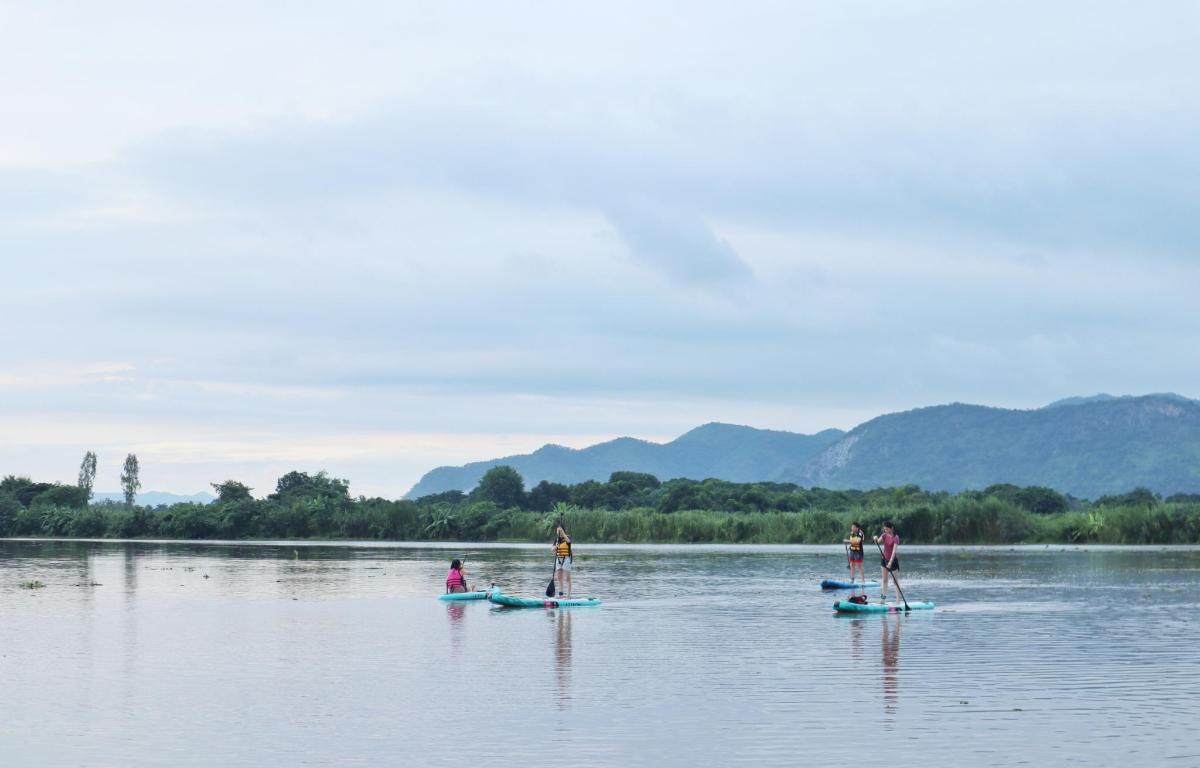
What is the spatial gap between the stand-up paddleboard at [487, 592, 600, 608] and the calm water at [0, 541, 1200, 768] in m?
0.77

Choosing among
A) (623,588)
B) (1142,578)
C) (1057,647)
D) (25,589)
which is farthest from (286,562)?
(1057,647)

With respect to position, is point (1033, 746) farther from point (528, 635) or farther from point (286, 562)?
point (286, 562)

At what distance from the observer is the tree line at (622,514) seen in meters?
98.2

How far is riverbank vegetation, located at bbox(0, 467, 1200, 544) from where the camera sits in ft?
322

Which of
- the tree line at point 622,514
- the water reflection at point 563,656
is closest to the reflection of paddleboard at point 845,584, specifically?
the water reflection at point 563,656

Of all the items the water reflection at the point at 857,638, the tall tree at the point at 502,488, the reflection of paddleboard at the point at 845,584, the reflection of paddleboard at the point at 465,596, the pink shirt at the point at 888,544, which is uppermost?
the tall tree at the point at 502,488

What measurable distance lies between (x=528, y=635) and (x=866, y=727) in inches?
653

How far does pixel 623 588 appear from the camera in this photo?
2176 inches

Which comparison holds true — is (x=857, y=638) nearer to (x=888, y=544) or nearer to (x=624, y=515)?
(x=888, y=544)

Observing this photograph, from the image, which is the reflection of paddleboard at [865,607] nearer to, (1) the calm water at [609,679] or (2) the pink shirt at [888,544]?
(1) the calm water at [609,679]

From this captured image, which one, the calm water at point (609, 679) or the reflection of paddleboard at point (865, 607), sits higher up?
the reflection of paddleboard at point (865, 607)

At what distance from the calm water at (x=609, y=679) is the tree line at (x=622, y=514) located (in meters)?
44.7

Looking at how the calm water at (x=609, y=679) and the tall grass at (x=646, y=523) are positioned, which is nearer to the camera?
the calm water at (x=609, y=679)

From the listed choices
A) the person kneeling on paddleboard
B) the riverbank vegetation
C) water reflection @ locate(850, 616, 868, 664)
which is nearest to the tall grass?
the riverbank vegetation
